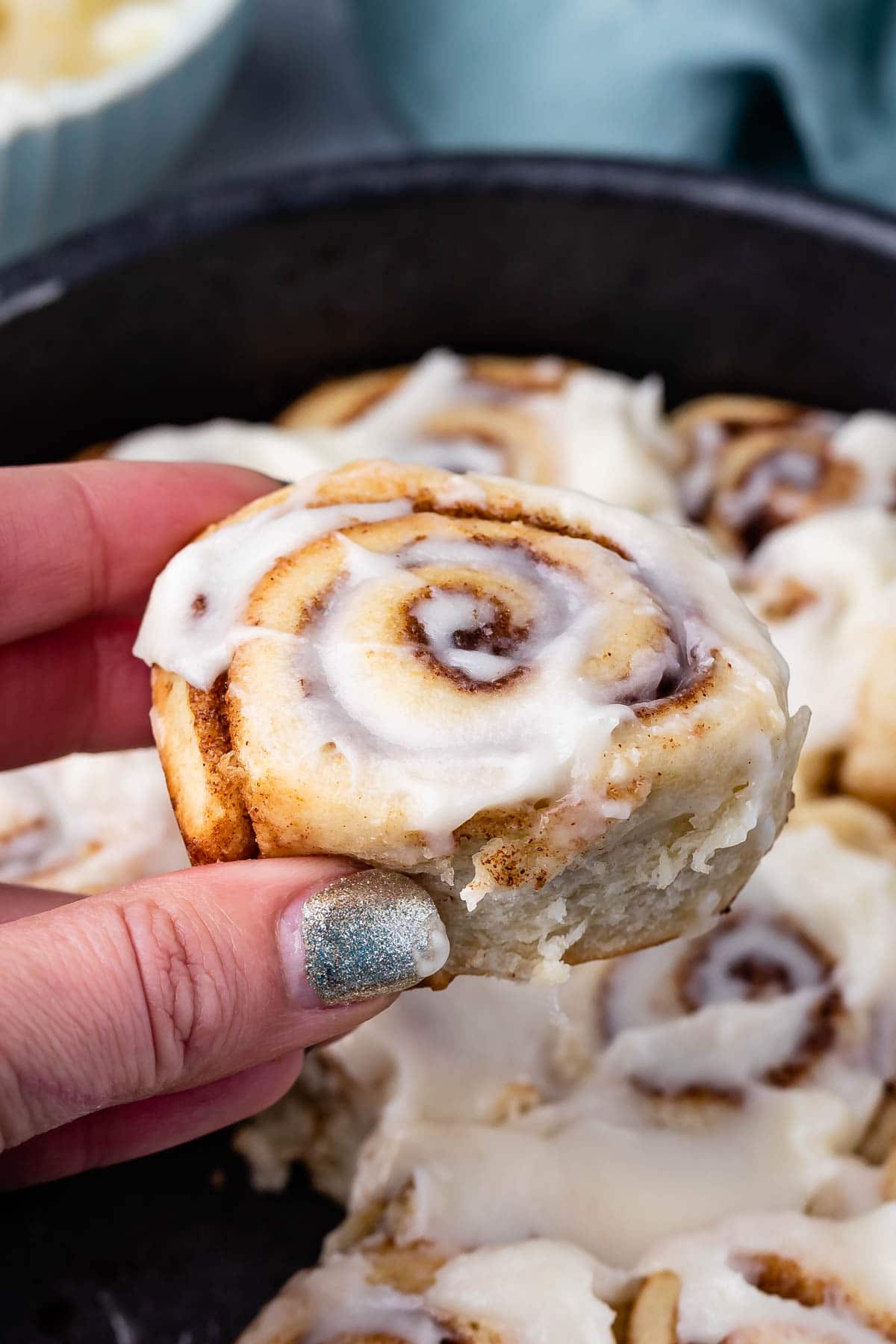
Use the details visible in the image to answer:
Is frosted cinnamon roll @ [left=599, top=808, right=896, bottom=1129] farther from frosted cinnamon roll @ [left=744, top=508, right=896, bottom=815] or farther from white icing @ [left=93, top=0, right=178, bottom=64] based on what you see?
white icing @ [left=93, top=0, right=178, bottom=64]

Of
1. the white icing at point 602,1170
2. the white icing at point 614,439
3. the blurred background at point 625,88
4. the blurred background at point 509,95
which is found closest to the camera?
the white icing at point 602,1170

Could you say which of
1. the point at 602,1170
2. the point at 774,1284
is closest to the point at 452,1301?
the point at 602,1170

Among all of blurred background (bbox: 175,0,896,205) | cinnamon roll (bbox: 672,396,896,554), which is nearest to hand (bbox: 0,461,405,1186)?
cinnamon roll (bbox: 672,396,896,554)

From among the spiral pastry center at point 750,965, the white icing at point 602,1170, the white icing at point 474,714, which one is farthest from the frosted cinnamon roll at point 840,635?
the white icing at point 474,714

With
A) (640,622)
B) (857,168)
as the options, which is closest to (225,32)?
(857,168)

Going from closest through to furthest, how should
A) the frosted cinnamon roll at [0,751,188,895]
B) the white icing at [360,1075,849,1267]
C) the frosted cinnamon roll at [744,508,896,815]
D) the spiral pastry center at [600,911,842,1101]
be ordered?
the white icing at [360,1075,849,1267] → the spiral pastry center at [600,911,842,1101] → the frosted cinnamon roll at [0,751,188,895] → the frosted cinnamon roll at [744,508,896,815]

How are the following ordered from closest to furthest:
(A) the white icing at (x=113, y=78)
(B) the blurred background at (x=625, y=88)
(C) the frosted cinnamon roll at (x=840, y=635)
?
(C) the frosted cinnamon roll at (x=840, y=635), (A) the white icing at (x=113, y=78), (B) the blurred background at (x=625, y=88)

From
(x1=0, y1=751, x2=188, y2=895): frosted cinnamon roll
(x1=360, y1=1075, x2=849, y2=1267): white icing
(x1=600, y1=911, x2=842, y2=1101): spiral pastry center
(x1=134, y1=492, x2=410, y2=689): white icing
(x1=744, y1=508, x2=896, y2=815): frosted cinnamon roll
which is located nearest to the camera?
(x1=134, y1=492, x2=410, y2=689): white icing

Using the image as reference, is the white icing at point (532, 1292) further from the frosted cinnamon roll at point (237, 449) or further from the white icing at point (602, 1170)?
the frosted cinnamon roll at point (237, 449)
